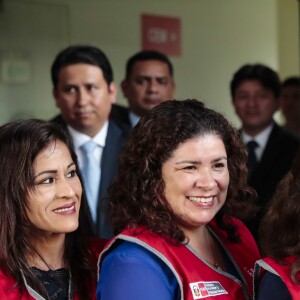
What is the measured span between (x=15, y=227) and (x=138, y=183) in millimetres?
338

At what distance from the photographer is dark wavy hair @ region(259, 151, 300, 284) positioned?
131cm

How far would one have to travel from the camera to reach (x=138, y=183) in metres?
1.50

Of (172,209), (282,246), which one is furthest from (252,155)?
(282,246)

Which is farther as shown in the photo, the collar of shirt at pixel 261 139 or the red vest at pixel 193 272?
the collar of shirt at pixel 261 139

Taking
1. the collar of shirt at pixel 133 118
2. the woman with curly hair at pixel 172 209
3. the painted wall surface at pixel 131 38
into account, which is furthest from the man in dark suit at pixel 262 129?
the woman with curly hair at pixel 172 209

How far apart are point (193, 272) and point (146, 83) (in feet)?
5.88

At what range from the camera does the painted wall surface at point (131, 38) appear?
3639mm

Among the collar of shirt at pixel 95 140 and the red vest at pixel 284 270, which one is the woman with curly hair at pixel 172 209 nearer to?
the red vest at pixel 284 270

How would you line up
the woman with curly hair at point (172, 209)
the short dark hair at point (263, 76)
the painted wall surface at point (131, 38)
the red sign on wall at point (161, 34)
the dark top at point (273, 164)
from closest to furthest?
the woman with curly hair at point (172, 209) < the dark top at point (273, 164) < the short dark hair at point (263, 76) < the painted wall surface at point (131, 38) < the red sign on wall at point (161, 34)

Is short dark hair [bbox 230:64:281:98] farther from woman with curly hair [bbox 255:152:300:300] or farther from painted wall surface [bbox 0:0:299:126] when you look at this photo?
woman with curly hair [bbox 255:152:300:300]

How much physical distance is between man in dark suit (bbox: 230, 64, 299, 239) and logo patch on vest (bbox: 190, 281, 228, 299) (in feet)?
3.83

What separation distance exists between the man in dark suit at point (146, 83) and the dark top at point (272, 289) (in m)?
1.79

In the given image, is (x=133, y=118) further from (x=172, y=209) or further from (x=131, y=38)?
(x=172, y=209)

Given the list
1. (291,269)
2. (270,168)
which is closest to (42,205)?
(291,269)
